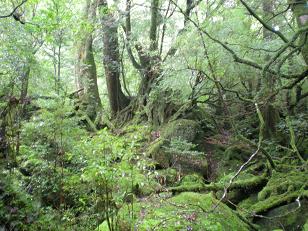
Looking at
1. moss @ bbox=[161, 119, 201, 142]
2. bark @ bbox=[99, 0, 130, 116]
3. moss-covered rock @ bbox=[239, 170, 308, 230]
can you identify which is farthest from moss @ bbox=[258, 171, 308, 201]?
bark @ bbox=[99, 0, 130, 116]

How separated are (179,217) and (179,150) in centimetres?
437

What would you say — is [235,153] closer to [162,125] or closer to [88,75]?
[162,125]

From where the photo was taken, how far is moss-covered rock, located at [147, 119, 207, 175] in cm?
799

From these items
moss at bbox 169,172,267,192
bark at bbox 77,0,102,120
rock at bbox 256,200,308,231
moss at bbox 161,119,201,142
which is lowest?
rock at bbox 256,200,308,231

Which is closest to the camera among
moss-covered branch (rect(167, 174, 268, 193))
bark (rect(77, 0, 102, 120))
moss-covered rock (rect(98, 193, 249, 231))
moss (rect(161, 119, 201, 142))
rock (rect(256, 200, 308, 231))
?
moss-covered rock (rect(98, 193, 249, 231))

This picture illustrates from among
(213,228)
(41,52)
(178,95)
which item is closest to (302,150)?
(178,95)

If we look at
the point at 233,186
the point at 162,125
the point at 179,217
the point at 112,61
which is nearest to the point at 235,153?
the point at 162,125

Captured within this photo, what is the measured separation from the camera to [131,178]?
3.42m

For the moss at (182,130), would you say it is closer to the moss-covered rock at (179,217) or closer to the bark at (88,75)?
the bark at (88,75)

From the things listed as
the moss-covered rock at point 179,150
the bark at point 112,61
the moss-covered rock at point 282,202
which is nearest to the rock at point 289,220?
the moss-covered rock at point 282,202

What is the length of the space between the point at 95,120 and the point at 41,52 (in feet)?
12.0

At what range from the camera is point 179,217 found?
139 inches

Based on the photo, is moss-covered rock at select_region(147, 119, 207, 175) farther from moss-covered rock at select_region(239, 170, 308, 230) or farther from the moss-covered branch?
moss-covered rock at select_region(239, 170, 308, 230)

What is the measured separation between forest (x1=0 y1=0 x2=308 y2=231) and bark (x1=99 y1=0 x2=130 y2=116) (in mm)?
51
